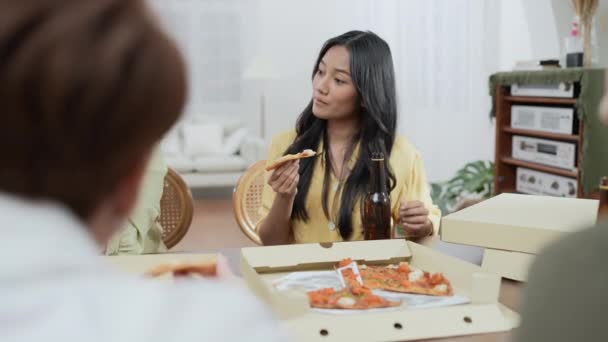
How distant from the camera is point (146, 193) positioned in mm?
1809

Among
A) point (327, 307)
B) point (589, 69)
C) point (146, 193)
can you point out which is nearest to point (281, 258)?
point (327, 307)

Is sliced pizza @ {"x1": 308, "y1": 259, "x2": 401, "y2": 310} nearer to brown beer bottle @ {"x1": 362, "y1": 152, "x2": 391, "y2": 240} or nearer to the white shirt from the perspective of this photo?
brown beer bottle @ {"x1": 362, "y1": 152, "x2": 391, "y2": 240}

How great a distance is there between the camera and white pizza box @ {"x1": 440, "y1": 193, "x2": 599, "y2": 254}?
4.33 feet

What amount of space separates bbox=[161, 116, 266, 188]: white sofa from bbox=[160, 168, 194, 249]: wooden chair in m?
4.12

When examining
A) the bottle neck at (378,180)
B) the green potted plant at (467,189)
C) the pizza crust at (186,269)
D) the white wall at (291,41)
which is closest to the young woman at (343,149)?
the bottle neck at (378,180)

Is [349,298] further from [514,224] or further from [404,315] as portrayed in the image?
[514,224]

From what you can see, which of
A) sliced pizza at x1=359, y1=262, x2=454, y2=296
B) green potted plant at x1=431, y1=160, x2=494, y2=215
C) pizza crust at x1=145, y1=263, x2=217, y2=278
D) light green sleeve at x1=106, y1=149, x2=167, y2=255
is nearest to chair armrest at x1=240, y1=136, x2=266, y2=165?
green potted plant at x1=431, y1=160, x2=494, y2=215

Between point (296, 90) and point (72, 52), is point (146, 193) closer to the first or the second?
point (72, 52)

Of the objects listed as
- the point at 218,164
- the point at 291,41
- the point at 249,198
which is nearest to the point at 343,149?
the point at 249,198

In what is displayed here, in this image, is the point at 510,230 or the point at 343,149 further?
the point at 343,149

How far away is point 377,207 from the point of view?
59.3 inches

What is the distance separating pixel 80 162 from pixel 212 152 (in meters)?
6.04

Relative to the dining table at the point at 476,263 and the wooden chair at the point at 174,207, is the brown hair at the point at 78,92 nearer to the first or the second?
the dining table at the point at 476,263

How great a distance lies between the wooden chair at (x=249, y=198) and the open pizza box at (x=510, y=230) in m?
0.84
